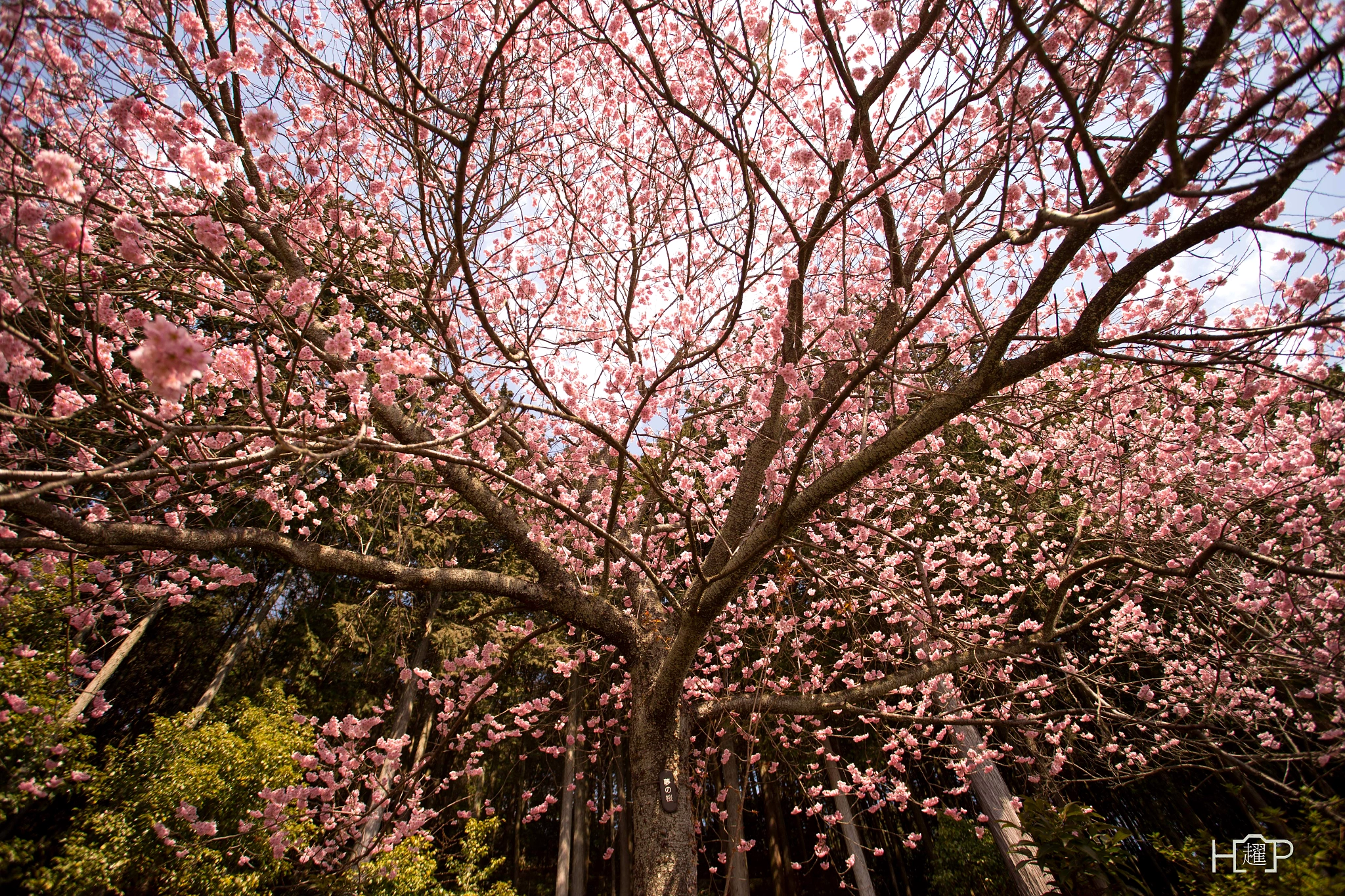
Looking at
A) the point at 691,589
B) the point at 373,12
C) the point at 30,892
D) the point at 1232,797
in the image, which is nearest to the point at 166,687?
the point at 30,892

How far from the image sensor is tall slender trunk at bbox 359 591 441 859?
6160 mm

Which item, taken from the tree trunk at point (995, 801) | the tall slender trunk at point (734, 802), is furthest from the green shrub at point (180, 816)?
the tree trunk at point (995, 801)

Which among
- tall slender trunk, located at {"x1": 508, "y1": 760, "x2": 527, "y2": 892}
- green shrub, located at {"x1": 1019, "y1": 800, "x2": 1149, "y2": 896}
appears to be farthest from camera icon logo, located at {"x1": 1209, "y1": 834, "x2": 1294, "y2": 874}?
tall slender trunk, located at {"x1": 508, "y1": 760, "x2": 527, "y2": 892}

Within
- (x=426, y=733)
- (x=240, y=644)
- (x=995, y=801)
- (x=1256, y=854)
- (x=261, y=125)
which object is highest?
(x=240, y=644)

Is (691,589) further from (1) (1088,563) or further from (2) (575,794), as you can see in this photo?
(2) (575,794)

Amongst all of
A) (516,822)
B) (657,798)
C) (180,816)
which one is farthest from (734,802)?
(180,816)

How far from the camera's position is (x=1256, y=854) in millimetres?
3904

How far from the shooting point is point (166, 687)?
33.6 ft

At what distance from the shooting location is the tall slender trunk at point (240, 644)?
9.05 m

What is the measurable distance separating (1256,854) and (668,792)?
4099 mm

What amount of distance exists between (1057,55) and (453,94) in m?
3.56

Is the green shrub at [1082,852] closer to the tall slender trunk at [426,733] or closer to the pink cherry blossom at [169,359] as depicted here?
the pink cherry blossom at [169,359]

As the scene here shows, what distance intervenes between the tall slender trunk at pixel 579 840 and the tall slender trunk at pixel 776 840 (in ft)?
12.4

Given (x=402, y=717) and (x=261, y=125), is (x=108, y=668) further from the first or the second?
(x=261, y=125)
